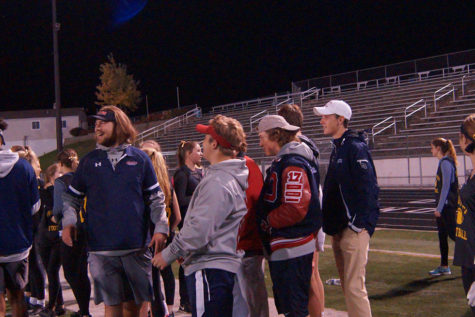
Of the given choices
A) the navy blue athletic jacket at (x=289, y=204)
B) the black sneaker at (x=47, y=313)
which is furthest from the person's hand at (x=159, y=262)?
the black sneaker at (x=47, y=313)

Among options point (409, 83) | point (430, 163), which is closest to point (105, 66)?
point (409, 83)

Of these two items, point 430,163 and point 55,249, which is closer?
point 55,249

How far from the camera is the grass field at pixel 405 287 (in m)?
5.82

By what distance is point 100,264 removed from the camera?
410 centimetres

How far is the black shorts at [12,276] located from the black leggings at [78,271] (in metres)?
0.89

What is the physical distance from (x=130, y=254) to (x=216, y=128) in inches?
49.2

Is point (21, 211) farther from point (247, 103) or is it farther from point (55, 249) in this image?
point (247, 103)

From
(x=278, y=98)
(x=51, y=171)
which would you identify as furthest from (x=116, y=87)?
(x=51, y=171)

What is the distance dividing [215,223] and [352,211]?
1671 mm

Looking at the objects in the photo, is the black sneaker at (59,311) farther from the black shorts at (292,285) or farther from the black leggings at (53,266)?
A: the black shorts at (292,285)

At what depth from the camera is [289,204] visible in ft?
13.0

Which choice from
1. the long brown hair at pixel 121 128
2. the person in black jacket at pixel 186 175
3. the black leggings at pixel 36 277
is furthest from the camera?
the black leggings at pixel 36 277

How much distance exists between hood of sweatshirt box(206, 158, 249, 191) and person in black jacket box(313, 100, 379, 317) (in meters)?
1.42

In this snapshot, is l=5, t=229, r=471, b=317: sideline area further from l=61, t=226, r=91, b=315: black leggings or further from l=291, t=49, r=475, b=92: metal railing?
l=291, t=49, r=475, b=92: metal railing
